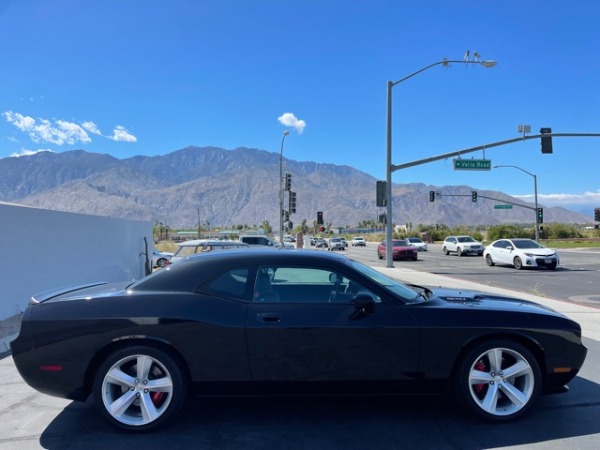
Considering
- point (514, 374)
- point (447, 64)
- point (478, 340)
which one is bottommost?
point (514, 374)

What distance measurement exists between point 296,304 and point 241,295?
1.57 feet

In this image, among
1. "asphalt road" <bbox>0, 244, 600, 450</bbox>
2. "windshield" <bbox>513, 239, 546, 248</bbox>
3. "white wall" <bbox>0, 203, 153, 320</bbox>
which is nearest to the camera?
"asphalt road" <bbox>0, 244, 600, 450</bbox>

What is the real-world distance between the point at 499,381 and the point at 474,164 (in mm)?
24638

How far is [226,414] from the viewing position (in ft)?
14.4

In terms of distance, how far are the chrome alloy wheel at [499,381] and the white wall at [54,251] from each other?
322 inches

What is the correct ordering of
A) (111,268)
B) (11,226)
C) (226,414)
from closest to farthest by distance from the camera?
Result: (226,414) < (11,226) < (111,268)

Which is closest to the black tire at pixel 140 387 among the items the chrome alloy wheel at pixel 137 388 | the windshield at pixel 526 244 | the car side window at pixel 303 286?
the chrome alloy wheel at pixel 137 388

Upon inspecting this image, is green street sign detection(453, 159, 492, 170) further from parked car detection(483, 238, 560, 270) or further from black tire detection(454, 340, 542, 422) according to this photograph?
black tire detection(454, 340, 542, 422)

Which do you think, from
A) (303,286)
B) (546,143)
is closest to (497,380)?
(303,286)

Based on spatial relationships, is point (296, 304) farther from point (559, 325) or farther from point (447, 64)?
point (447, 64)

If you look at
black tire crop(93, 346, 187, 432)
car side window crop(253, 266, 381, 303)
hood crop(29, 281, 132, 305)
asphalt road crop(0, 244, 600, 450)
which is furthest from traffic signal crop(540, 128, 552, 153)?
black tire crop(93, 346, 187, 432)

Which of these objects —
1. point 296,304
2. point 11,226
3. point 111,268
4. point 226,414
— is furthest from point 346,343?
point 111,268

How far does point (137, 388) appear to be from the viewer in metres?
3.98

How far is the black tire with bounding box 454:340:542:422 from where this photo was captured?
408cm
